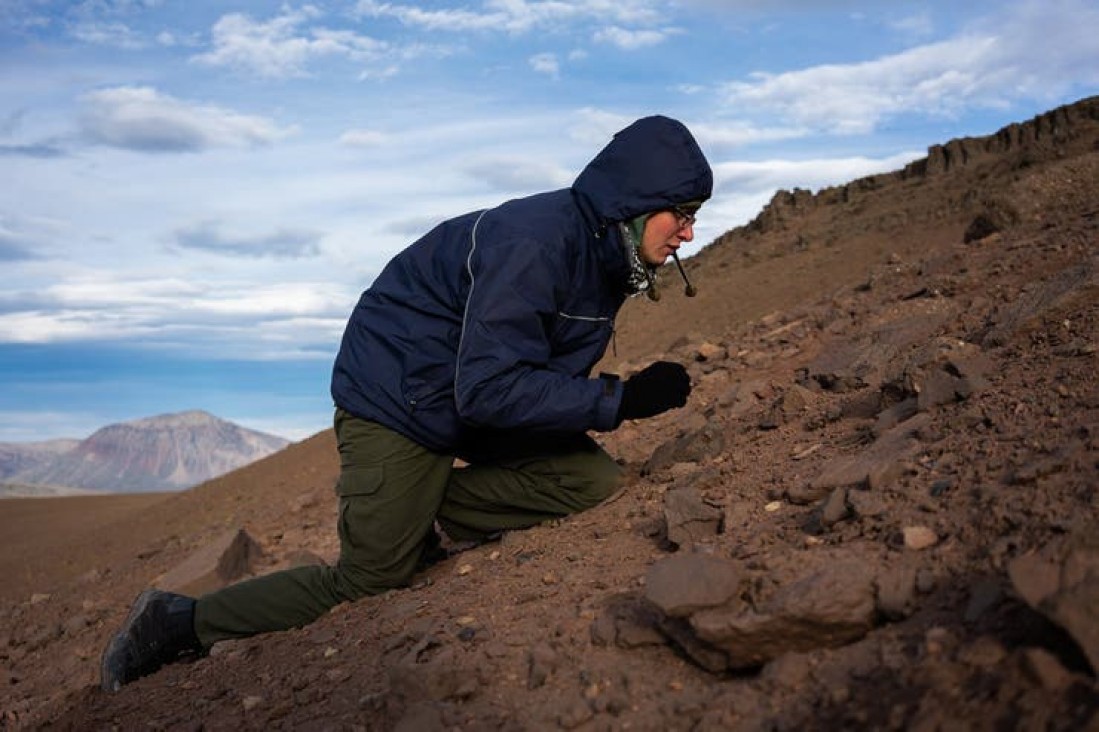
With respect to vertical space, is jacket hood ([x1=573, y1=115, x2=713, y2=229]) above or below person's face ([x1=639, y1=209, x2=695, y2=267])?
above

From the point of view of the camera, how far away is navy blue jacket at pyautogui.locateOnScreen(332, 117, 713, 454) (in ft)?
10.8

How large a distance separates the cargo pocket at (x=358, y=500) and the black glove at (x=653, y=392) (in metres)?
0.91

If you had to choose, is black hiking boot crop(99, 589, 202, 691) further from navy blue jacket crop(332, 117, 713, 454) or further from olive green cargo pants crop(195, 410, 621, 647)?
navy blue jacket crop(332, 117, 713, 454)

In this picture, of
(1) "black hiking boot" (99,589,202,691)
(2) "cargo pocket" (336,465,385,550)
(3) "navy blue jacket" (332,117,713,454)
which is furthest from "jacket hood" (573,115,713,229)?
(1) "black hiking boot" (99,589,202,691)

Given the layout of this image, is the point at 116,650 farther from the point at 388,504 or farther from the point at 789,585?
the point at 789,585

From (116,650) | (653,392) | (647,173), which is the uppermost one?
(647,173)

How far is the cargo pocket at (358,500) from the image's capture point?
3.69 metres

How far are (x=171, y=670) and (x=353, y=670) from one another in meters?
1.13

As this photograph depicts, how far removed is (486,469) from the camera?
406cm

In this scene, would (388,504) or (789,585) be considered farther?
(388,504)

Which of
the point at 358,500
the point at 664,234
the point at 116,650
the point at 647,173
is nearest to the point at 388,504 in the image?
the point at 358,500

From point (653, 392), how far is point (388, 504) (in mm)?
1035

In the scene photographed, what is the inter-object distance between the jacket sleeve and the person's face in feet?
1.04

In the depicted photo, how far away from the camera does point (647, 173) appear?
3369mm
